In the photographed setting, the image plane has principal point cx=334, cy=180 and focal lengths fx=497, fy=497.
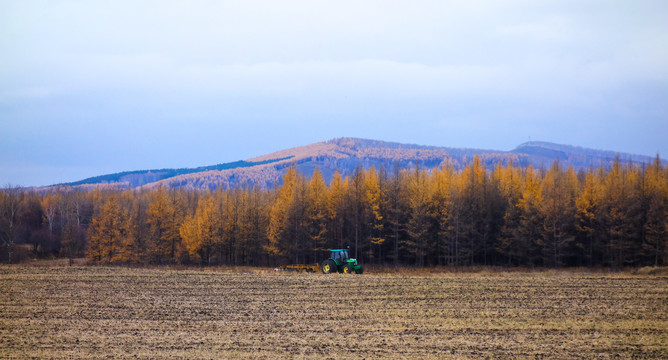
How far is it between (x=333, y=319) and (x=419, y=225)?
38.7 meters

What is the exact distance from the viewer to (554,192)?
57.8 meters

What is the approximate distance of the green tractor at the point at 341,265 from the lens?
1545 inches

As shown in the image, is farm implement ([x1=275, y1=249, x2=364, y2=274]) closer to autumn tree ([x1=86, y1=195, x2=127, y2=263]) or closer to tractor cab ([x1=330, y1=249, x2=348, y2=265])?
tractor cab ([x1=330, y1=249, x2=348, y2=265])

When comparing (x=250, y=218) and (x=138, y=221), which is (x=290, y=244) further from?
(x=138, y=221)

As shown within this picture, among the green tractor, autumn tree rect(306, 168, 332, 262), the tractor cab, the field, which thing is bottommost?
the field

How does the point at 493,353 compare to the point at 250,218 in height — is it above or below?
below

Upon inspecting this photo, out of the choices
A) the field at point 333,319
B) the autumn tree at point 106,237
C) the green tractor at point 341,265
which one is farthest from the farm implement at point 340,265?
the autumn tree at point 106,237

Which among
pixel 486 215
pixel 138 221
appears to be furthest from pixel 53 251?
pixel 486 215

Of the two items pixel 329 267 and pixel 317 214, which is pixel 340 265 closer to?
pixel 329 267

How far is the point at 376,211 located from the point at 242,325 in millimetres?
42015

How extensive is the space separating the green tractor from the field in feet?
22.3

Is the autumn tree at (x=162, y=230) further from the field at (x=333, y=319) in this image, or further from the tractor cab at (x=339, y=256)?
the field at (x=333, y=319)

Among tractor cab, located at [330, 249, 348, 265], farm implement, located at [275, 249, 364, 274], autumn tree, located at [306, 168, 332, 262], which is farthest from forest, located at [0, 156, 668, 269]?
farm implement, located at [275, 249, 364, 274]

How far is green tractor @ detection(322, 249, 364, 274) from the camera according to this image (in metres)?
39.2
